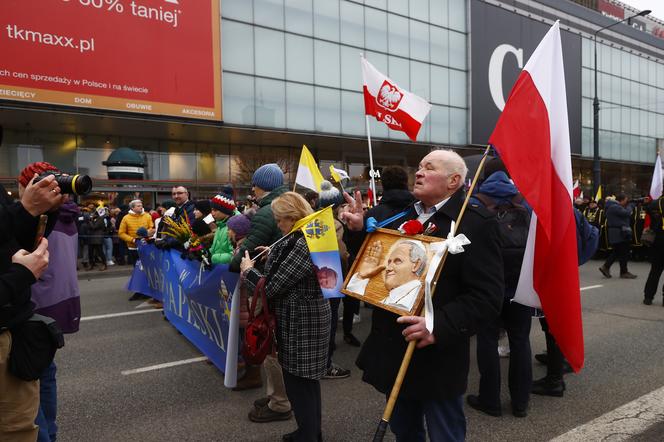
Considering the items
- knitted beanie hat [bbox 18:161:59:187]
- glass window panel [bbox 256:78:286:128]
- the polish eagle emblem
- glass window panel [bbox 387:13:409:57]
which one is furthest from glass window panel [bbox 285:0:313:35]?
knitted beanie hat [bbox 18:161:59:187]

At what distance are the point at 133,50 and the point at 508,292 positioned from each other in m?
17.2

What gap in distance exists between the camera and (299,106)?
20.8 m

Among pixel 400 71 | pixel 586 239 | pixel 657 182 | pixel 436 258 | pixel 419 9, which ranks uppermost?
pixel 419 9

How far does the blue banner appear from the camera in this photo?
4.27 metres

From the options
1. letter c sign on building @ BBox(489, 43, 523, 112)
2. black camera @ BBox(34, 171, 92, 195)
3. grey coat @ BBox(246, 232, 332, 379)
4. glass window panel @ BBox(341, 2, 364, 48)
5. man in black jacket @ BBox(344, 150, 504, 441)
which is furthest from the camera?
letter c sign on building @ BBox(489, 43, 523, 112)

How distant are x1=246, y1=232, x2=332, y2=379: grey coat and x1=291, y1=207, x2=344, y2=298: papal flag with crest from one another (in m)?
0.04

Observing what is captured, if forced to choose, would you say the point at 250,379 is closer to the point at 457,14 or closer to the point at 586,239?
the point at 586,239

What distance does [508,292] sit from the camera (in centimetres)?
380

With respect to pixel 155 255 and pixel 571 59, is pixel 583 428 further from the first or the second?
pixel 571 59

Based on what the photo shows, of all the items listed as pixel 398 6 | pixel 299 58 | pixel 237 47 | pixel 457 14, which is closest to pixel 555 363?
pixel 237 47

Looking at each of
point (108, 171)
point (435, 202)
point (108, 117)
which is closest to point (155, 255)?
point (435, 202)

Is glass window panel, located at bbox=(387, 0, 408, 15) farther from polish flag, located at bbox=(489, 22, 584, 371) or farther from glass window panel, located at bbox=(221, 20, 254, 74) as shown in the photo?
polish flag, located at bbox=(489, 22, 584, 371)

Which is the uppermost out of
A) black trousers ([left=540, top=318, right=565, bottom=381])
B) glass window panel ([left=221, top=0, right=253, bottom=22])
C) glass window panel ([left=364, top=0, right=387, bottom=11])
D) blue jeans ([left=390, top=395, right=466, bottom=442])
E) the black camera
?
glass window panel ([left=364, top=0, right=387, bottom=11])

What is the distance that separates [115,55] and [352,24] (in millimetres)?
11047
